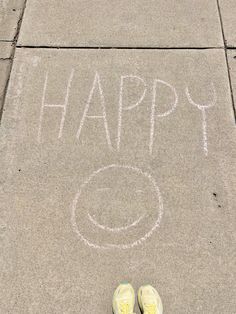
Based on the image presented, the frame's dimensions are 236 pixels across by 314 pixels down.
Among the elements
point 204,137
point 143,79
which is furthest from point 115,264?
point 143,79

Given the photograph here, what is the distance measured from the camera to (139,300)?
269 cm

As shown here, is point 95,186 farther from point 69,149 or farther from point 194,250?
point 194,250

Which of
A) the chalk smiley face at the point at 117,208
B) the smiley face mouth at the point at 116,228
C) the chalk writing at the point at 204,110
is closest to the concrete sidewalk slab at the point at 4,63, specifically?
the chalk smiley face at the point at 117,208

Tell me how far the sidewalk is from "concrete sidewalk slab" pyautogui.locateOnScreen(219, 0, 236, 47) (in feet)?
0.05

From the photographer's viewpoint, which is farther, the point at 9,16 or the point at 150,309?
the point at 9,16

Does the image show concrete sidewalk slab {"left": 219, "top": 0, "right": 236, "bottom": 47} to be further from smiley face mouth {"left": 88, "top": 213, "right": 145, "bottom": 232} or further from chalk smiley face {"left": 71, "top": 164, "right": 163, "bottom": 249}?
smiley face mouth {"left": 88, "top": 213, "right": 145, "bottom": 232}

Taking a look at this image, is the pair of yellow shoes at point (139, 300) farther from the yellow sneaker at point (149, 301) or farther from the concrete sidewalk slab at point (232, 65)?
the concrete sidewalk slab at point (232, 65)

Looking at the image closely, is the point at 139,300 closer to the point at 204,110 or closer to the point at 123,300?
the point at 123,300

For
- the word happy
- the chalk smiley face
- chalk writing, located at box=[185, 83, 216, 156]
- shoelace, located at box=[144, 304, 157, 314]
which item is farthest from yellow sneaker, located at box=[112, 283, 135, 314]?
chalk writing, located at box=[185, 83, 216, 156]

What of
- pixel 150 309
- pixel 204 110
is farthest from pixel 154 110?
pixel 150 309

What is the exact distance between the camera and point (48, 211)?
301 centimetres

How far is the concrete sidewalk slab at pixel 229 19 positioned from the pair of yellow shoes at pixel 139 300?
248cm

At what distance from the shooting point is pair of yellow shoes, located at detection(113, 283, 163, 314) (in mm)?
2613

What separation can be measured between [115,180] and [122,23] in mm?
1804
